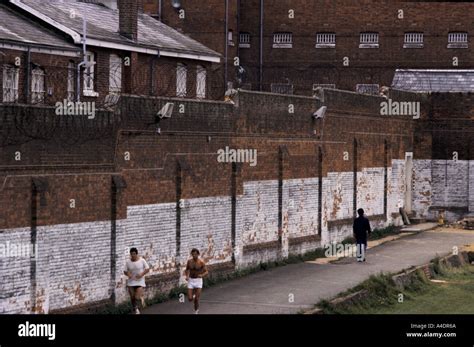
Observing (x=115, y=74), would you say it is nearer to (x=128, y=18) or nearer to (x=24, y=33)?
(x=128, y=18)

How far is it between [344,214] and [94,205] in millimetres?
16076

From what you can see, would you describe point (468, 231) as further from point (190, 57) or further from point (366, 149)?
point (190, 57)

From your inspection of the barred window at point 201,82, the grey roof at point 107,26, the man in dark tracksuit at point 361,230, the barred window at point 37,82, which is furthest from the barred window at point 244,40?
the man in dark tracksuit at point 361,230

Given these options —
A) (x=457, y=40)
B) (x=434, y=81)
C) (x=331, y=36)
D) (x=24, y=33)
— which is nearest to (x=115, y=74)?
(x=24, y=33)

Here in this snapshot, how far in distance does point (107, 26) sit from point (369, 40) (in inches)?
931

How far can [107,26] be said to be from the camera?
3709cm

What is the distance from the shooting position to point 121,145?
23.7 meters

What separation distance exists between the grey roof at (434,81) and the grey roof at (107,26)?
429 inches

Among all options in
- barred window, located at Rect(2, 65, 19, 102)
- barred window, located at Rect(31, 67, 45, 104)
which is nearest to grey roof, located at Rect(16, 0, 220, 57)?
barred window, located at Rect(31, 67, 45, 104)

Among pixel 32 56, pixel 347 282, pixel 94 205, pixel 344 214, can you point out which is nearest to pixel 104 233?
pixel 94 205

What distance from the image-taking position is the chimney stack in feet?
119

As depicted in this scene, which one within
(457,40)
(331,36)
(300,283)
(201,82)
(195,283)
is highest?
(331,36)

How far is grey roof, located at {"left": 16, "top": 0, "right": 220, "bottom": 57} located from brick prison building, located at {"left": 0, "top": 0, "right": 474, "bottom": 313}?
10 cm

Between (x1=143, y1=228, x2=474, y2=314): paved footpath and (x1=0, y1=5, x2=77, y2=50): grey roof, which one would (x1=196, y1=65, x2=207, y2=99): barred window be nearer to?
(x1=0, y1=5, x2=77, y2=50): grey roof
